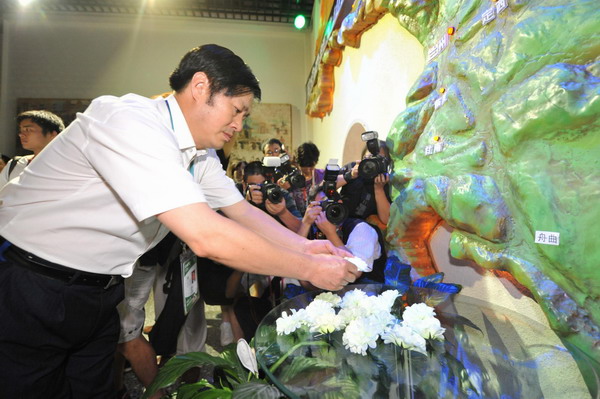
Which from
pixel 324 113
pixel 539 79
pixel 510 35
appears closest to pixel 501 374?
pixel 539 79

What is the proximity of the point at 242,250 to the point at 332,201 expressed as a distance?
3.82 feet

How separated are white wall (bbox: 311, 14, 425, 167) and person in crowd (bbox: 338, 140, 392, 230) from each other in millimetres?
554

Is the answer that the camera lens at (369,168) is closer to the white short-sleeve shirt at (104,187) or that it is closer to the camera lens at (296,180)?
the camera lens at (296,180)

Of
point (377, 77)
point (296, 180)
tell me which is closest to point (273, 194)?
point (296, 180)

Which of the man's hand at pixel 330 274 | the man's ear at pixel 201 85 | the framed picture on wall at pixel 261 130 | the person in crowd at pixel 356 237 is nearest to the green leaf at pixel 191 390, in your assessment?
the man's hand at pixel 330 274

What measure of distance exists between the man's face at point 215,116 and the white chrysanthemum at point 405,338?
749 millimetres

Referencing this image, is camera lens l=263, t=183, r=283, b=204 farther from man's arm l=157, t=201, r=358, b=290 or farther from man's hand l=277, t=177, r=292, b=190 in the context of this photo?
man's arm l=157, t=201, r=358, b=290

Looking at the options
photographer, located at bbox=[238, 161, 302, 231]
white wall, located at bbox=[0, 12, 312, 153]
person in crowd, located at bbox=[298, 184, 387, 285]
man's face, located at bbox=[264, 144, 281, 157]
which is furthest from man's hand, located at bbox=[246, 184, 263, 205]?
white wall, located at bbox=[0, 12, 312, 153]

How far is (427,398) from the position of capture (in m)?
0.66

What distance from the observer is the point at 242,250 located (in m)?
0.81

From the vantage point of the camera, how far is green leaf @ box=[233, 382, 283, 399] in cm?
79

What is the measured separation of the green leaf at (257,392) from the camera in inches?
30.9

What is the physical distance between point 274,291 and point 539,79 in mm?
1906

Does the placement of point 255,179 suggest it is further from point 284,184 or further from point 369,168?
point 369,168
